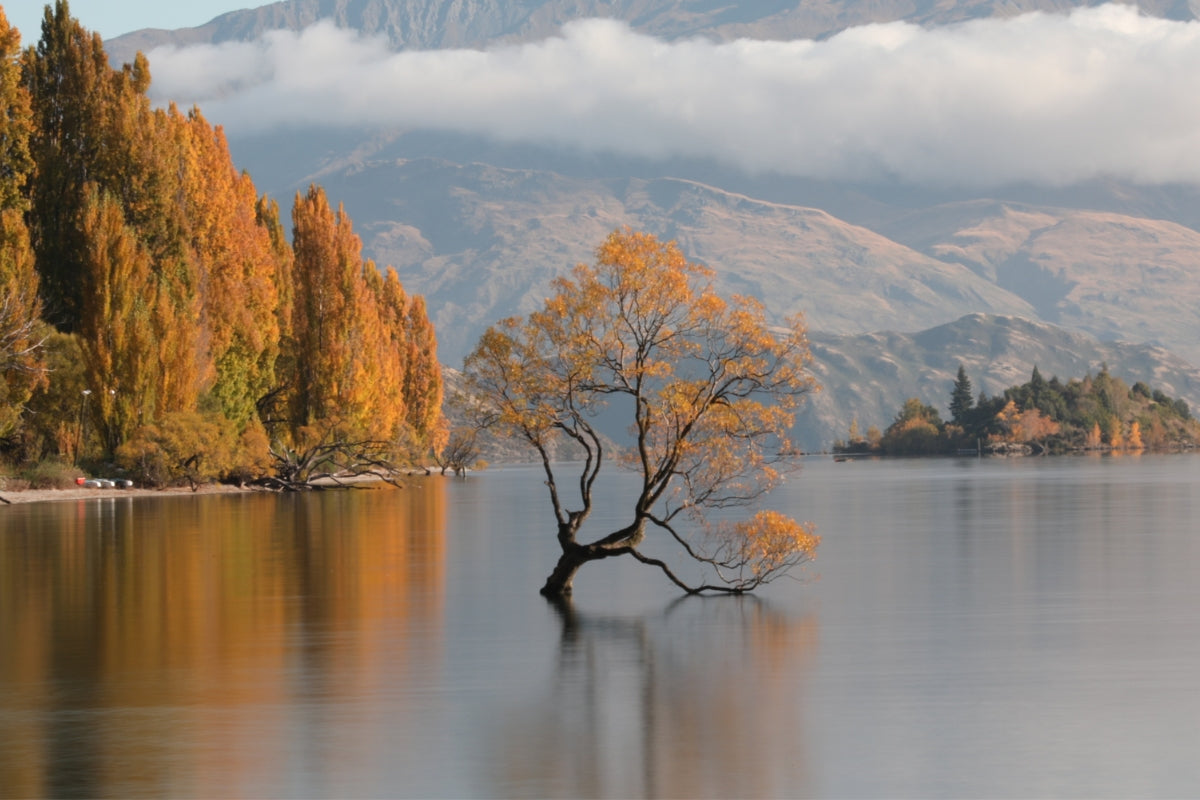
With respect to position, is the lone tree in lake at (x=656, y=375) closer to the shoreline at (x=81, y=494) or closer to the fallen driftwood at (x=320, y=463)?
the shoreline at (x=81, y=494)

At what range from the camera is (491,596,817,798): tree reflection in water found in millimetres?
17438

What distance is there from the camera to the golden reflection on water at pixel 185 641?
18391mm

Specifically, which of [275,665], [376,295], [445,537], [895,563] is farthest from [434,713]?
[376,295]

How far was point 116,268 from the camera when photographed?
72750mm

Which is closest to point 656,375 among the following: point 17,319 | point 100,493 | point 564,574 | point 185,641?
point 564,574

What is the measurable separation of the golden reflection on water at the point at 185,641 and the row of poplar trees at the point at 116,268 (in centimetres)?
1749

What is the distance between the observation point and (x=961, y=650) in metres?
27.8

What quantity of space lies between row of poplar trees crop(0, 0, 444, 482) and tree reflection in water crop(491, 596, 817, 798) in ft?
148

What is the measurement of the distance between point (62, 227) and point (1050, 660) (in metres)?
63.3

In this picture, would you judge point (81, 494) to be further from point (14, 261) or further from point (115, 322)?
point (14, 261)

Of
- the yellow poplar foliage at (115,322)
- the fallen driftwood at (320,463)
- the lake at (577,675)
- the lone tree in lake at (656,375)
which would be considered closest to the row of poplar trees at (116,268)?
the yellow poplar foliage at (115,322)

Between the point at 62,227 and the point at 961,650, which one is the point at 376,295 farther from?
the point at 961,650

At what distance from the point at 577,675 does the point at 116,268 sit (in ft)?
181

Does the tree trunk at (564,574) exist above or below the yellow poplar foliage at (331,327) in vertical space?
below
